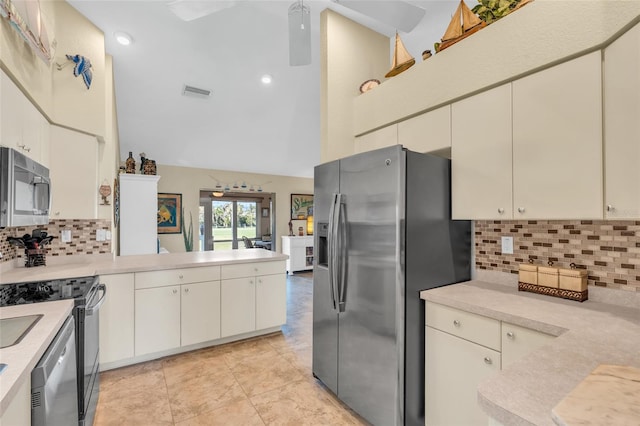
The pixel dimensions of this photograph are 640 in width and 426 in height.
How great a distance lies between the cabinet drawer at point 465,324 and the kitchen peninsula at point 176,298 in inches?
78.7

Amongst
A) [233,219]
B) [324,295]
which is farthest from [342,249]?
[233,219]

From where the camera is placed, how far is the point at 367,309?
6.24 feet

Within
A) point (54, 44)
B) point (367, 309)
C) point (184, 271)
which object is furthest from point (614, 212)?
point (54, 44)

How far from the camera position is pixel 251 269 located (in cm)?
322

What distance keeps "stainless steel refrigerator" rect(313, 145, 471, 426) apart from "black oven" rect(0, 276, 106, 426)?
1.49 metres

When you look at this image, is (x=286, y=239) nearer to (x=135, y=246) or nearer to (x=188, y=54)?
(x=135, y=246)

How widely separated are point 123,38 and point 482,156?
3461mm

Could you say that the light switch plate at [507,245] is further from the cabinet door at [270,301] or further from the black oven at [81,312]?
the black oven at [81,312]

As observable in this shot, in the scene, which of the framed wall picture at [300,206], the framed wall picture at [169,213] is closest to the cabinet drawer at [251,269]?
the framed wall picture at [169,213]

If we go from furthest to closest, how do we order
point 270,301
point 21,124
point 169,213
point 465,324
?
1. point 169,213
2. point 270,301
3. point 21,124
4. point 465,324

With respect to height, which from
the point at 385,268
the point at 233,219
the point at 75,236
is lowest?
the point at 385,268

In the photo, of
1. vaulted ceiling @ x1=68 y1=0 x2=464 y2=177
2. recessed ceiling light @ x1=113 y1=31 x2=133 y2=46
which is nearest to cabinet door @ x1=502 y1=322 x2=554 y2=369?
vaulted ceiling @ x1=68 y1=0 x2=464 y2=177

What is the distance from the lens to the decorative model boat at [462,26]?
6.17 feet

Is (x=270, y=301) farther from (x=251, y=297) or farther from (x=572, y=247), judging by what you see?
(x=572, y=247)
